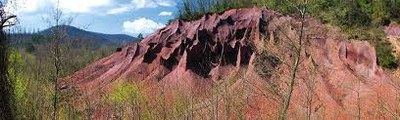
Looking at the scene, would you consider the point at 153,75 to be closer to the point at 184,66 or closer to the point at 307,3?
the point at 184,66

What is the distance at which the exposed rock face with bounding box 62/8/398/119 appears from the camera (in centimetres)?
3831

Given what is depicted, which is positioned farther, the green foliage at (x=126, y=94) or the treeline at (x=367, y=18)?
the treeline at (x=367, y=18)

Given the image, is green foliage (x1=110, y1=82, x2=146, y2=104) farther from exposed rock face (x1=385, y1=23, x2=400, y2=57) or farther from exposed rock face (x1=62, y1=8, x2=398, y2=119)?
exposed rock face (x1=385, y1=23, x2=400, y2=57)

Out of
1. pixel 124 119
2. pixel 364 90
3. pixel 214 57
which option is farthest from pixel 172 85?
pixel 364 90

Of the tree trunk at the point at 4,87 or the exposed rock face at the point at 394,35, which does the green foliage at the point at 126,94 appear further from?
the tree trunk at the point at 4,87

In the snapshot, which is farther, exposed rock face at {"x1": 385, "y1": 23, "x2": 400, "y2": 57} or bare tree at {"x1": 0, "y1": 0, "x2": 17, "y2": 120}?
A: exposed rock face at {"x1": 385, "y1": 23, "x2": 400, "y2": 57}

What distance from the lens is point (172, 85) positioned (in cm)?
4156

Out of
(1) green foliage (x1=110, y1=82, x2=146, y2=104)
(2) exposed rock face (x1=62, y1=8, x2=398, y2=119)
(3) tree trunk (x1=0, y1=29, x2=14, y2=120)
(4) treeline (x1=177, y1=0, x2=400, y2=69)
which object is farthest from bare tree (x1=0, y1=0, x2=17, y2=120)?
(4) treeline (x1=177, y1=0, x2=400, y2=69)

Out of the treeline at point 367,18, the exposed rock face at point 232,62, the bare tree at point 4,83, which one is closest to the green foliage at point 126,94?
the exposed rock face at point 232,62

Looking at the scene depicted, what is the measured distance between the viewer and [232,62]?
45.5m

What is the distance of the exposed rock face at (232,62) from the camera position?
3831cm

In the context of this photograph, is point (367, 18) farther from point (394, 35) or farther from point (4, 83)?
point (4, 83)

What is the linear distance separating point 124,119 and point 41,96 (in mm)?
9411

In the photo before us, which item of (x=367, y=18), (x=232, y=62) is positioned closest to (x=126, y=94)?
(x=232, y=62)
